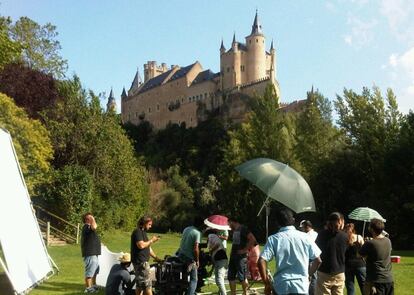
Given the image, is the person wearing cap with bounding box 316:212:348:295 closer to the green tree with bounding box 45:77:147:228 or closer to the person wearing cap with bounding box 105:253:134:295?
the person wearing cap with bounding box 105:253:134:295

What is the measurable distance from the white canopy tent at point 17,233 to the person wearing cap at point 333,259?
5075 mm

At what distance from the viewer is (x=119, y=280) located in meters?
8.30

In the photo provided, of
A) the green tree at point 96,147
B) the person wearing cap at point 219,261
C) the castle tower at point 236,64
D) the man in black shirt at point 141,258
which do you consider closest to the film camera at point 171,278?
the man in black shirt at point 141,258

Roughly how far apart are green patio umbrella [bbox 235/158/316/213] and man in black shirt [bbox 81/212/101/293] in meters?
3.72

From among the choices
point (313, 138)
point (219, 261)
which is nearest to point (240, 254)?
point (219, 261)

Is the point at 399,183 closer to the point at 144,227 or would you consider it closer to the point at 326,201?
the point at 326,201

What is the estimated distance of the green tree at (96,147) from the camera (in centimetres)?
3120

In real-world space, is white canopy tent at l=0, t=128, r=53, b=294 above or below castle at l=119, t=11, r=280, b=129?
below

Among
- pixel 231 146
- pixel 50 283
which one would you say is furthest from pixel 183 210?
pixel 50 283

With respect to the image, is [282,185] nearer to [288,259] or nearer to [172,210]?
[288,259]

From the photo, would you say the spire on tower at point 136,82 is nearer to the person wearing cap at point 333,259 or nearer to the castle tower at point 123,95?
the castle tower at point 123,95

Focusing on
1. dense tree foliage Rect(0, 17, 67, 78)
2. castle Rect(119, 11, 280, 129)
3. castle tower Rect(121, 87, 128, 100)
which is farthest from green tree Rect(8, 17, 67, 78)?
castle tower Rect(121, 87, 128, 100)

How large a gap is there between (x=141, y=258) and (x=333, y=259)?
347 cm

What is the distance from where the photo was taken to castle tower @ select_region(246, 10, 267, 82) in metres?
99.0
